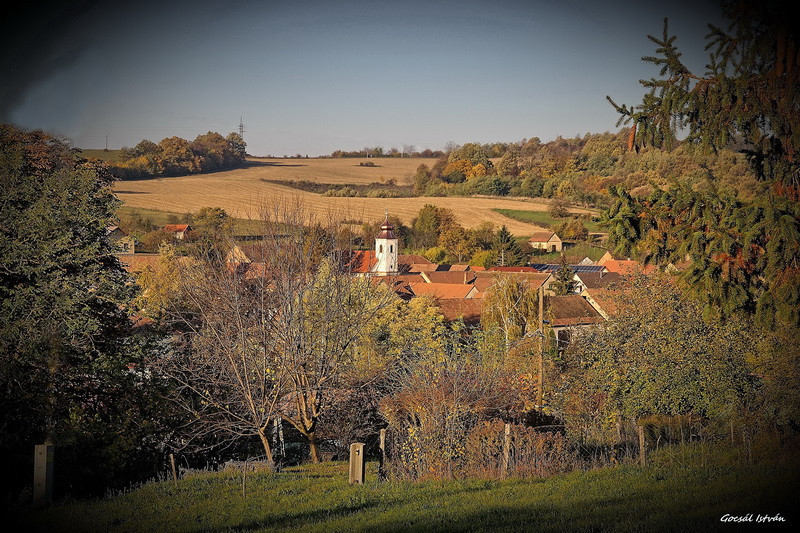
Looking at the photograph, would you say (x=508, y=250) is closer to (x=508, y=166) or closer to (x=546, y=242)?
(x=546, y=242)

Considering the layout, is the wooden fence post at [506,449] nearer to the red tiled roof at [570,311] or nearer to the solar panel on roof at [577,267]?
the red tiled roof at [570,311]

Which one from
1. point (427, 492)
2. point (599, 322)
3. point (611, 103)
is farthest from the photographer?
point (599, 322)

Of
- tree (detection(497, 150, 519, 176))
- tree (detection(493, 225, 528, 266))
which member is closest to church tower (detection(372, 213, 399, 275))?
tree (detection(493, 225, 528, 266))

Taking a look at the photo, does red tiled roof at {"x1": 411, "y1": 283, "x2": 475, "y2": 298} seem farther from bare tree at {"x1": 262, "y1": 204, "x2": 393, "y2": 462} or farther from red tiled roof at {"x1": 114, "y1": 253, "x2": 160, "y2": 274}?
bare tree at {"x1": 262, "y1": 204, "x2": 393, "y2": 462}

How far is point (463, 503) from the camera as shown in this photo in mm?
8414

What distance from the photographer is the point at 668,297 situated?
59.7 ft

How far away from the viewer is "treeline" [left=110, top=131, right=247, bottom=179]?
8612 cm

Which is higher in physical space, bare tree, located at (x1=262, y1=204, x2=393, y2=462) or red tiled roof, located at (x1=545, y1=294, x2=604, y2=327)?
bare tree, located at (x1=262, y1=204, x2=393, y2=462)

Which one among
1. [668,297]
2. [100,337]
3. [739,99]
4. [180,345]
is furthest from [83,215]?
[668,297]

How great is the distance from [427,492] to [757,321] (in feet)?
15.3

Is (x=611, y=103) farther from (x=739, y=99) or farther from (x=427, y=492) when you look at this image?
(x=427, y=492)

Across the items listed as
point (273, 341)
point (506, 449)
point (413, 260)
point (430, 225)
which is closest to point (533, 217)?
point (430, 225)

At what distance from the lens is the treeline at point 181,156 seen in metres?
86.1

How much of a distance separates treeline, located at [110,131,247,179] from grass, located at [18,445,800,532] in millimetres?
74027
